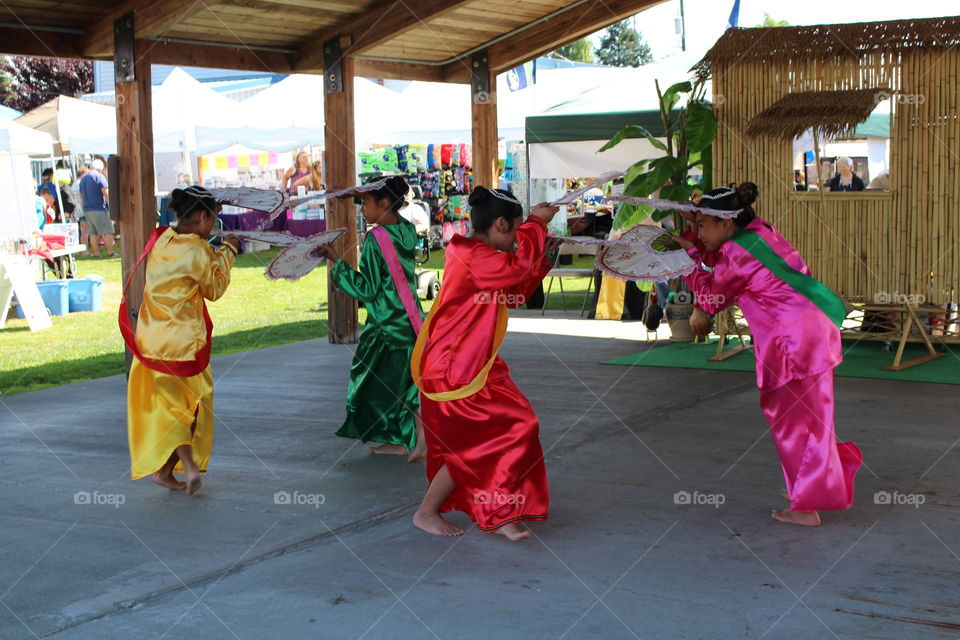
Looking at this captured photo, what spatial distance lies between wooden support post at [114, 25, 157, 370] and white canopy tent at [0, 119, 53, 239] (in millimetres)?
5341

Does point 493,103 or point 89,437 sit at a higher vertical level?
point 493,103

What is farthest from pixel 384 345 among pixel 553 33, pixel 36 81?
pixel 36 81

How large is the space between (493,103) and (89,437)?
654 centimetres

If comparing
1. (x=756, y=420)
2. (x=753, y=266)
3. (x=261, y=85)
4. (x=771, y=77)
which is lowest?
(x=756, y=420)

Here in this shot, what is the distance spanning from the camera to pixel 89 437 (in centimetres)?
679

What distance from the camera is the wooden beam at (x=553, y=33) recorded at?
35.3ft

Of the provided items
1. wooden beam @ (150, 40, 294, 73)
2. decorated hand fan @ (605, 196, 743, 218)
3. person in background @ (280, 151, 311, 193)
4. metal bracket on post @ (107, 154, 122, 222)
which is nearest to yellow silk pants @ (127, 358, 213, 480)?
decorated hand fan @ (605, 196, 743, 218)

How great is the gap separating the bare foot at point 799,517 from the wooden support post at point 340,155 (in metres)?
6.49

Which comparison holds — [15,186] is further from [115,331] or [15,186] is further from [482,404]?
[482,404]

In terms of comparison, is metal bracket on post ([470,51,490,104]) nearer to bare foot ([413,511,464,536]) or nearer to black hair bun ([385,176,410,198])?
black hair bun ([385,176,410,198])

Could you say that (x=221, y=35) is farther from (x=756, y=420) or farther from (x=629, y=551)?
(x=629, y=551)

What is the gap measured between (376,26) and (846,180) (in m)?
4.80

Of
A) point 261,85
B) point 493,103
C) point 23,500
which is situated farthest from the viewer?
point 261,85

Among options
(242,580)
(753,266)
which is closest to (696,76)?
(753,266)
